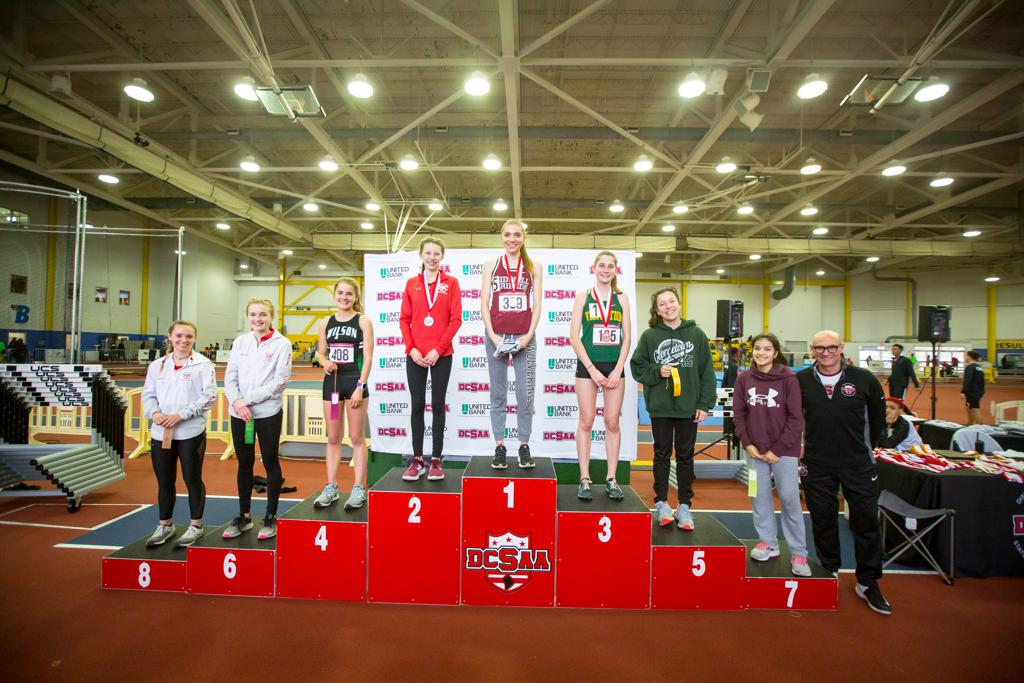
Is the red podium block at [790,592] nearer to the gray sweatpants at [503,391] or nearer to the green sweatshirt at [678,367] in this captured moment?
the green sweatshirt at [678,367]

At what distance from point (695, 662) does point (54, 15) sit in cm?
1150

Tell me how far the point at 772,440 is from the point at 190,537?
4.31 meters

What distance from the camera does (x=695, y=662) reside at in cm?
251

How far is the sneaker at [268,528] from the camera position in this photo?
3.26m

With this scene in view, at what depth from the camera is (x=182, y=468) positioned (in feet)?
10.6

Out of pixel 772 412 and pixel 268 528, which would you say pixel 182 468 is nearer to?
pixel 268 528

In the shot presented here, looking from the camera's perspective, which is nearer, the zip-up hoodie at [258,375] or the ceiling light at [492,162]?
the zip-up hoodie at [258,375]

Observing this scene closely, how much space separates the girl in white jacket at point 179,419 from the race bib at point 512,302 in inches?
87.4

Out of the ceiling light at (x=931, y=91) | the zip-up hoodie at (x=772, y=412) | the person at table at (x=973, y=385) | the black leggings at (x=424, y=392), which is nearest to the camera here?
the zip-up hoodie at (x=772, y=412)

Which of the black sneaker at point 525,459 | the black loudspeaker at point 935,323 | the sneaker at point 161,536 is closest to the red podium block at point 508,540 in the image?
the black sneaker at point 525,459

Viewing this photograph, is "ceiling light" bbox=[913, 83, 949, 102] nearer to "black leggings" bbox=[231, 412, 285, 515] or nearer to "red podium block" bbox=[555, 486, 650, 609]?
"red podium block" bbox=[555, 486, 650, 609]

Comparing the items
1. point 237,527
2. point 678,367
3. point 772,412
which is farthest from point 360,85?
point 772,412

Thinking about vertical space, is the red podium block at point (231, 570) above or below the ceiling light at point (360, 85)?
below

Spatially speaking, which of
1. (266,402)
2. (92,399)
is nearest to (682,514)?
(266,402)
